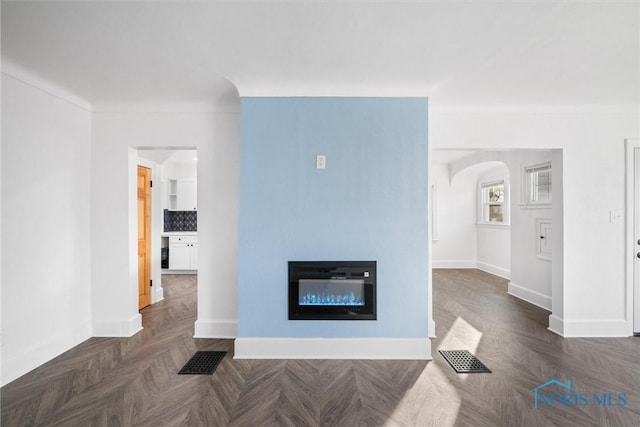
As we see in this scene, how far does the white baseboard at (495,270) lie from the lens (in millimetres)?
6129

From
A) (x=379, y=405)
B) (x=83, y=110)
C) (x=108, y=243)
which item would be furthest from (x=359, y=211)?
(x=83, y=110)

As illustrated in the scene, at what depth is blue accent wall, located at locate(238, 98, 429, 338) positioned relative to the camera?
2824mm

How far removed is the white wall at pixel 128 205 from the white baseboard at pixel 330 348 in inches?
24.0

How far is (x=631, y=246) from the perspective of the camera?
3275 millimetres

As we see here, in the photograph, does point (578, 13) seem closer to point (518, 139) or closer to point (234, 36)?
point (518, 139)

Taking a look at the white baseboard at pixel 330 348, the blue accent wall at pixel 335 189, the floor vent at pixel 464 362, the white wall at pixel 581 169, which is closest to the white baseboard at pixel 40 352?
the white baseboard at pixel 330 348

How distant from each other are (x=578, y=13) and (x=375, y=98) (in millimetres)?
1484

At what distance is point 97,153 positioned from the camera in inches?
131

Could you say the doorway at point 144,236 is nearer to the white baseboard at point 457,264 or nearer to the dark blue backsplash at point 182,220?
the dark blue backsplash at point 182,220

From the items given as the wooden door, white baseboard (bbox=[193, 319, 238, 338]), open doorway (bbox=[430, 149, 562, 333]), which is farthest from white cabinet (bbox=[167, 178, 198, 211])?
open doorway (bbox=[430, 149, 562, 333])

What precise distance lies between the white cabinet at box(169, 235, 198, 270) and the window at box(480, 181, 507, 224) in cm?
670

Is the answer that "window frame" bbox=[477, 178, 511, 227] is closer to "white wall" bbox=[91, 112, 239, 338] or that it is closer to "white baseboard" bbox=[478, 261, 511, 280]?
"white baseboard" bbox=[478, 261, 511, 280]

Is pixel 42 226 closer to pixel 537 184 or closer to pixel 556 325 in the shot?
pixel 556 325

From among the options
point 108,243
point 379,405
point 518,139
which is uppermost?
point 518,139
